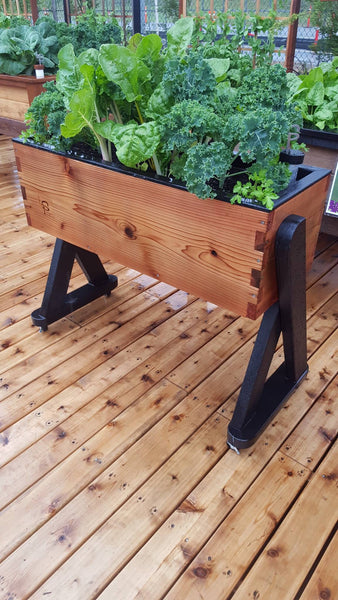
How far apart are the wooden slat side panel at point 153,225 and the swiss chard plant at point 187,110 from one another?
0.07 m

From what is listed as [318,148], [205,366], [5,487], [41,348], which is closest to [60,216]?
[41,348]

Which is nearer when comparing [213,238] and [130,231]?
[213,238]

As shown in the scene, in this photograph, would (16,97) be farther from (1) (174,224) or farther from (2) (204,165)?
(2) (204,165)

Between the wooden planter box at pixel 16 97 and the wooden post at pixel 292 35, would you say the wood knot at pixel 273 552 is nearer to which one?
the wooden planter box at pixel 16 97

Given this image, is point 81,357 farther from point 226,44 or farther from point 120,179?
point 226,44

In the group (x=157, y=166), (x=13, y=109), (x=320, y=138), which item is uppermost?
(x=157, y=166)

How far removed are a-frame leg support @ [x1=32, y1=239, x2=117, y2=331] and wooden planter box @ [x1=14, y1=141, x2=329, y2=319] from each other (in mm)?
196

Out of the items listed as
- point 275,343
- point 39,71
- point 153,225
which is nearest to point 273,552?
point 275,343

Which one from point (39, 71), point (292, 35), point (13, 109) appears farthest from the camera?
point (292, 35)

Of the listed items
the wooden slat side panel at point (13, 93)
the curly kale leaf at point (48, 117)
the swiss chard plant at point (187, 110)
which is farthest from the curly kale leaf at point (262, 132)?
the wooden slat side panel at point (13, 93)

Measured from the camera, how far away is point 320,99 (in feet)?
8.45

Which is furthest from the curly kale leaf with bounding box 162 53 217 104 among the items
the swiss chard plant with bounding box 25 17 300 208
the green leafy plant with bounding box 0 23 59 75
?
the green leafy plant with bounding box 0 23 59 75

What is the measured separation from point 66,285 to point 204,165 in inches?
41.9

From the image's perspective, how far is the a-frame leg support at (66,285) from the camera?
1969 millimetres
